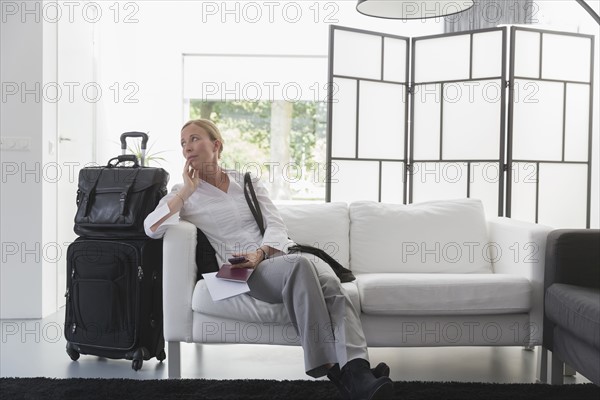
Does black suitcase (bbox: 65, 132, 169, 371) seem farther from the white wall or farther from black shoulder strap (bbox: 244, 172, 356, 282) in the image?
the white wall

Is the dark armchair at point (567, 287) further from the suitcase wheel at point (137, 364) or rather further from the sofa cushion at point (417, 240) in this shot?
the suitcase wheel at point (137, 364)

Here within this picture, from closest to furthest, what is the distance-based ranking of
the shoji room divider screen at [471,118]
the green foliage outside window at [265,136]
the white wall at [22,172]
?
the white wall at [22,172] → the shoji room divider screen at [471,118] → the green foliage outside window at [265,136]

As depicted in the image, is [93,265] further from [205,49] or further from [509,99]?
[205,49]

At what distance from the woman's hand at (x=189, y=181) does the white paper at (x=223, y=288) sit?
0.40 m

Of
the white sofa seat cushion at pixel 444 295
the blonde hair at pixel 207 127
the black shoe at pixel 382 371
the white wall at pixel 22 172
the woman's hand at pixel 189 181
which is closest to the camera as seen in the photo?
the black shoe at pixel 382 371

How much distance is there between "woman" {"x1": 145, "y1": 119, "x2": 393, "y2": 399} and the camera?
8.01ft

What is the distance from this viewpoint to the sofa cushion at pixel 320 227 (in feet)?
10.9

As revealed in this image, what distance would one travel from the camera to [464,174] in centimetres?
448

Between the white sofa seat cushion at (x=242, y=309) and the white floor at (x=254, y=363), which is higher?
the white sofa seat cushion at (x=242, y=309)

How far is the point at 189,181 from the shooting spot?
2.95 metres

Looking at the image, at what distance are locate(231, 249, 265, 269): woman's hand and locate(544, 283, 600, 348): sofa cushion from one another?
117cm

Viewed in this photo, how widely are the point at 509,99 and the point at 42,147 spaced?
290cm

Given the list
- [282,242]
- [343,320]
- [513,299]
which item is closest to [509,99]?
[513,299]

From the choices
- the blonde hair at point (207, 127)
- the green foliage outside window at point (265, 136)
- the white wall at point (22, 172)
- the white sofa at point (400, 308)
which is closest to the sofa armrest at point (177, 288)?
the white sofa at point (400, 308)
